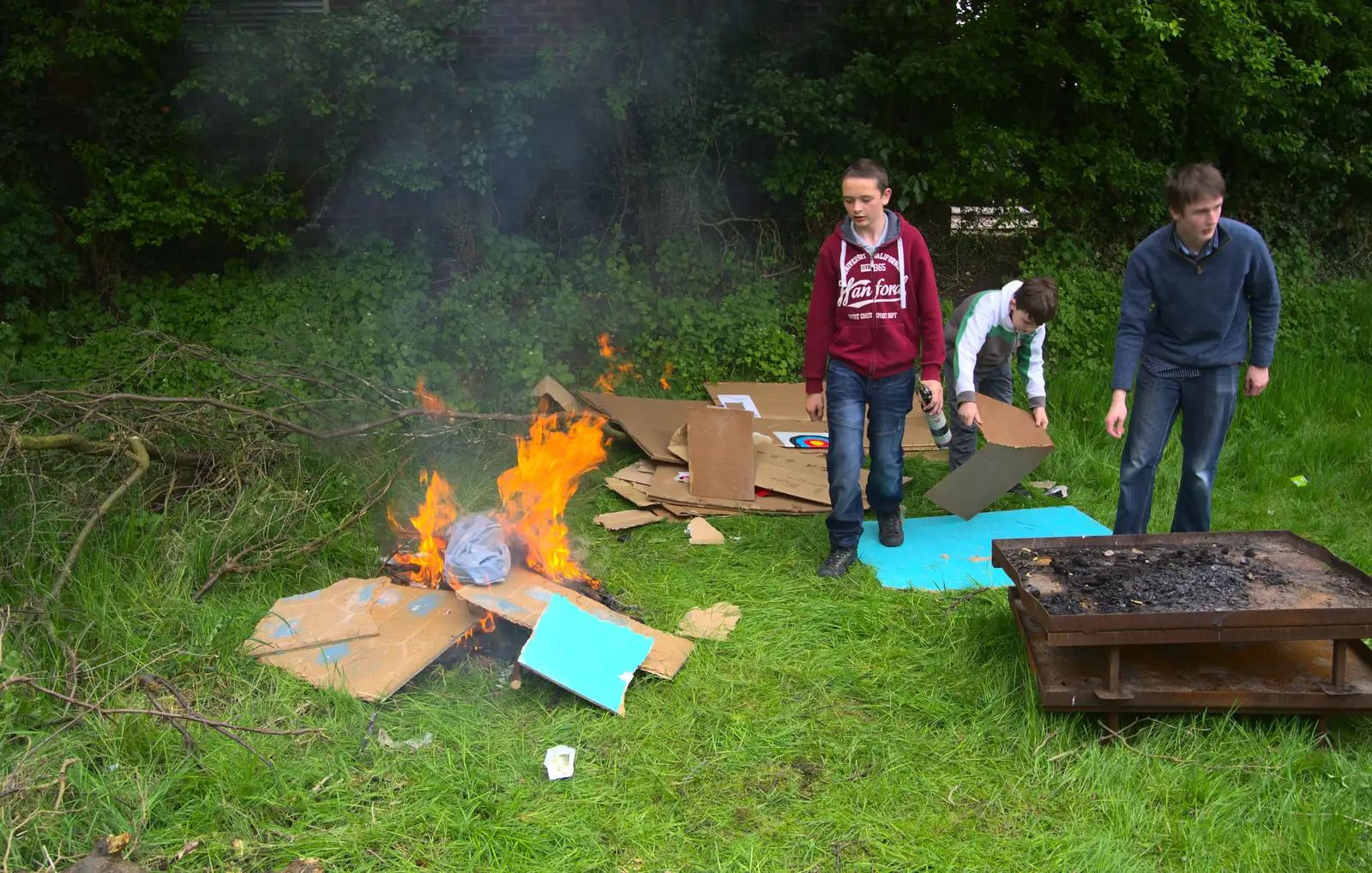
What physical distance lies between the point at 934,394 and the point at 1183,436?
45.8 inches

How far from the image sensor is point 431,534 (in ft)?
16.3

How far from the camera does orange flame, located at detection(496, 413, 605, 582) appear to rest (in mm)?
4867

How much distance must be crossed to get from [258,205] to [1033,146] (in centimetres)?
699

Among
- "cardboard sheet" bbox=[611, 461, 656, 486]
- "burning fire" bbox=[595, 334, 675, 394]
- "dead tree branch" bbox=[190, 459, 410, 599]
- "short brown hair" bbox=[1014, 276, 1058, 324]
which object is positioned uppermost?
"short brown hair" bbox=[1014, 276, 1058, 324]

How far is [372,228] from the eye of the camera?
898 cm

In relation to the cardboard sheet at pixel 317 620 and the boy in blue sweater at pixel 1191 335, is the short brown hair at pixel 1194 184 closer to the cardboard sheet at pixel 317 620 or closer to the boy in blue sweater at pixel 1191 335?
the boy in blue sweater at pixel 1191 335

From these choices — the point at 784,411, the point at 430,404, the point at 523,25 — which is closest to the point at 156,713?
the point at 430,404

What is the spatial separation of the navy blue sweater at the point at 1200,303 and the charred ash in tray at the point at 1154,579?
850 mm

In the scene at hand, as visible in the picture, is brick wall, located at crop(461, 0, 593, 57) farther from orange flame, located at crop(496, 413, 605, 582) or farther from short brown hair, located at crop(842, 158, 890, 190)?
short brown hair, located at crop(842, 158, 890, 190)

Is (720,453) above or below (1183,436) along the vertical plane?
below

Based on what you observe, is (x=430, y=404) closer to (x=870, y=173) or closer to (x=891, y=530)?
(x=891, y=530)

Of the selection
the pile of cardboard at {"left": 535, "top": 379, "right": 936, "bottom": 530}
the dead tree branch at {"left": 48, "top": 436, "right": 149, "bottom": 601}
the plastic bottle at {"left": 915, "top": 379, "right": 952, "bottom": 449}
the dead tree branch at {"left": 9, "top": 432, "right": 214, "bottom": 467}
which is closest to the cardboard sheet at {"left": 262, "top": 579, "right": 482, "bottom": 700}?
the dead tree branch at {"left": 48, "top": 436, "right": 149, "bottom": 601}

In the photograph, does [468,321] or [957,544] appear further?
[468,321]

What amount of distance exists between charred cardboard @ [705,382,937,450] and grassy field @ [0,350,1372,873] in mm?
2424
